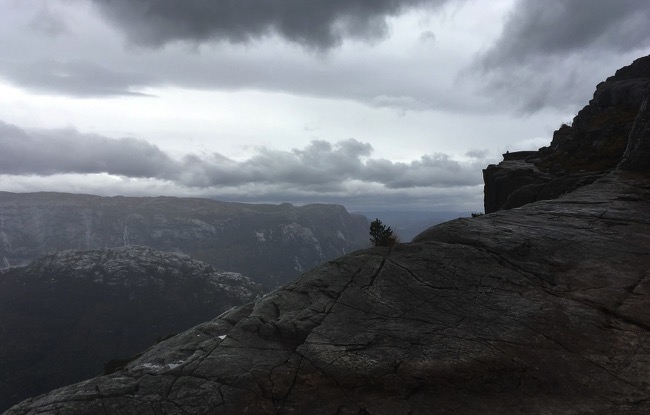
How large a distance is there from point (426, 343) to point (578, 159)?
60276 millimetres

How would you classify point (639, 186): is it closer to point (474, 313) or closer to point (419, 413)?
point (474, 313)

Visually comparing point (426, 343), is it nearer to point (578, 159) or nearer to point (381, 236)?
point (381, 236)

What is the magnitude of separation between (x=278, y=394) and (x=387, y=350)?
6271 millimetres

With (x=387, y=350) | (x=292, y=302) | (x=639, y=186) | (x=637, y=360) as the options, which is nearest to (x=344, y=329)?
(x=387, y=350)

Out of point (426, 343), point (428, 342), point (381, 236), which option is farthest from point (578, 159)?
point (426, 343)

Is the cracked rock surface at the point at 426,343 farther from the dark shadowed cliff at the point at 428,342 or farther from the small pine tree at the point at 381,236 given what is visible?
the small pine tree at the point at 381,236

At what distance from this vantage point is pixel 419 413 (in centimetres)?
1791

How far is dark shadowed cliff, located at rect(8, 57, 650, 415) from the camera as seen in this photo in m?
18.5

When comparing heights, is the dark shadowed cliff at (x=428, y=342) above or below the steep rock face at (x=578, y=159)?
below

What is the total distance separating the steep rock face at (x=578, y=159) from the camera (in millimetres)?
55000

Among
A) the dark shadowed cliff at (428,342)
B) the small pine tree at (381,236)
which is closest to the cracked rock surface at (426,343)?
the dark shadowed cliff at (428,342)

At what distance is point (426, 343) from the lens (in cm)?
2155

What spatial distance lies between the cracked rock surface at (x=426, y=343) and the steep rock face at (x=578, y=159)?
81.5 ft

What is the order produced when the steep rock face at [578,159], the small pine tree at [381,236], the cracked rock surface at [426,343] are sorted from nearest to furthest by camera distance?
the cracked rock surface at [426,343], the steep rock face at [578,159], the small pine tree at [381,236]
